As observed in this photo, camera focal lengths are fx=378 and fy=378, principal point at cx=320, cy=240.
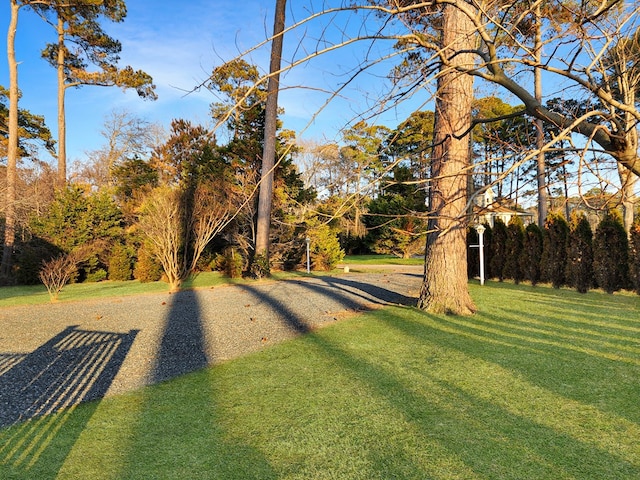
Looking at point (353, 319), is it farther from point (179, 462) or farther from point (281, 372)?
point (179, 462)

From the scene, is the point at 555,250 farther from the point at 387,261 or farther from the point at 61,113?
the point at 61,113

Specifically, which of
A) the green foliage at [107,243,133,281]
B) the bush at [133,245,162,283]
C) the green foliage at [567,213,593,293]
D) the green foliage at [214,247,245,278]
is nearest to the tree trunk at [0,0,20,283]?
the green foliage at [107,243,133,281]

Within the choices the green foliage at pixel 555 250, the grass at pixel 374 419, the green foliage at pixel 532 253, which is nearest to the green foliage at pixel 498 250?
the green foliage at pixel 532 253

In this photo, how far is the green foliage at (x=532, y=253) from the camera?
9.87 metres

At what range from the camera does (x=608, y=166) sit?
2230mm

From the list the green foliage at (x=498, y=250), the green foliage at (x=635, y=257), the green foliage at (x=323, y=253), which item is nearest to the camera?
the green foliage at (x=635, y=257)

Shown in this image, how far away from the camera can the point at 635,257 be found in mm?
7758

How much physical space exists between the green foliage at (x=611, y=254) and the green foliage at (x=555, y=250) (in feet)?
2.65

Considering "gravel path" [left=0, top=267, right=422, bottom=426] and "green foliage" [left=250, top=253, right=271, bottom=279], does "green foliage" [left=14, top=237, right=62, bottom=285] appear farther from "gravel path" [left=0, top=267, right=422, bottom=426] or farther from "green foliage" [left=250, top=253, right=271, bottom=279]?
"green foliage" [left=250, top=253, right=271, bottom=279]

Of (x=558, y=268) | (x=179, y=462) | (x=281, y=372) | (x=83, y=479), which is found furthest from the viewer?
(x=558, y=268)

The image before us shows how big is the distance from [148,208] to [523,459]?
11.1m

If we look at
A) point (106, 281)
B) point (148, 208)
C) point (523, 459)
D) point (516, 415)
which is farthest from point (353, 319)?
point (106, 281)

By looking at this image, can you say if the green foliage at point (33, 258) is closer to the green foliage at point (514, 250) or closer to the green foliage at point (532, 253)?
the green foliage at point (514, 250)

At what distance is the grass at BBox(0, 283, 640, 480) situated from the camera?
203 cm
